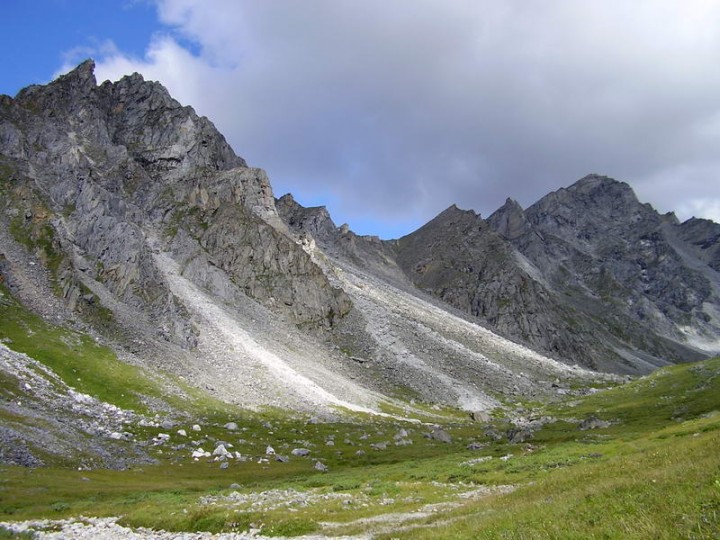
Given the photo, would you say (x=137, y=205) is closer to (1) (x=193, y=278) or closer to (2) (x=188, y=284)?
(1) (x=193, y=278)

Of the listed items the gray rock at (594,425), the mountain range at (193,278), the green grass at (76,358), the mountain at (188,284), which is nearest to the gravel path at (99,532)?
the mountain at (188,284)

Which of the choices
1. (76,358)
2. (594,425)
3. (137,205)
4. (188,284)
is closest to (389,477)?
(594,425)

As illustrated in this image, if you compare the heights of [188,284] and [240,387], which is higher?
[188,284]

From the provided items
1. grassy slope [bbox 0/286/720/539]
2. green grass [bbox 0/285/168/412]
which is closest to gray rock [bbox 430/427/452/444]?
grassy slope [bbox 0/286/720/539]

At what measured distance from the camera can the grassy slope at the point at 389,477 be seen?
17.6 meters

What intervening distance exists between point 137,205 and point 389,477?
133m

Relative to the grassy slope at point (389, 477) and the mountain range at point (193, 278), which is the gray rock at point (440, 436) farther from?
the mountain range at point (193, 278)

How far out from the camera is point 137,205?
156375 millimetres

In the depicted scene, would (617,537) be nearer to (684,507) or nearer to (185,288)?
(684,507)

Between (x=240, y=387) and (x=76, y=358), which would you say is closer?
(x=76, y=358)

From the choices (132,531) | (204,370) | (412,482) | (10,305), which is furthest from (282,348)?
(132,531)

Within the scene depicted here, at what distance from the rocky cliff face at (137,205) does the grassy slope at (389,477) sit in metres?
26.3

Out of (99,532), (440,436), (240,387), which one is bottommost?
(240,387)

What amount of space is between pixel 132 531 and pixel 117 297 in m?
93.0
